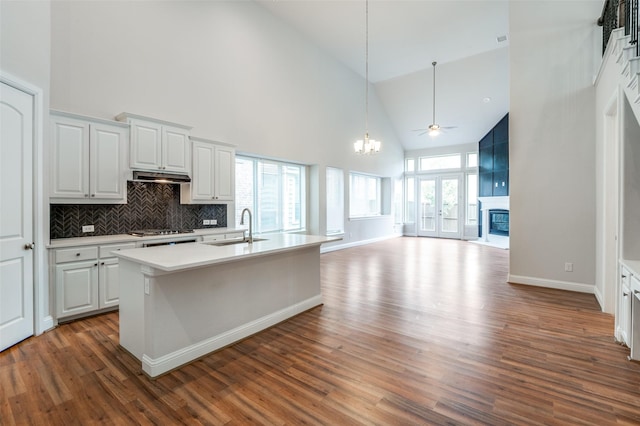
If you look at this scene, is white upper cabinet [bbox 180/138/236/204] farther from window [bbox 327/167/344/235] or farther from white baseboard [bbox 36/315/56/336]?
window [bbox 327/167/344/235]

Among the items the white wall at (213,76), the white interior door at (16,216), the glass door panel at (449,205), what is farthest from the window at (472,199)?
the white interior door at (16,216)

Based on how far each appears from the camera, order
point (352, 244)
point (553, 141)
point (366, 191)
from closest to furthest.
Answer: point (553, 141)
point (352, 244)
point (366, 191)

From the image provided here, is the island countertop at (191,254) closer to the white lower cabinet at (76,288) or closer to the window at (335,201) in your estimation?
the white lower cabinet at (76,288)

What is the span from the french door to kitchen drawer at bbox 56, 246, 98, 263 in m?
10.7

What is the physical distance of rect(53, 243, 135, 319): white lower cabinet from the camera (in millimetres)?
3203

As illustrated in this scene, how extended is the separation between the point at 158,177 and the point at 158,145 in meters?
0.45

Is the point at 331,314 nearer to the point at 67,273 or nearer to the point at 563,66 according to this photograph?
the point at 67,273

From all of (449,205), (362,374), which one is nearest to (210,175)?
(362,374)

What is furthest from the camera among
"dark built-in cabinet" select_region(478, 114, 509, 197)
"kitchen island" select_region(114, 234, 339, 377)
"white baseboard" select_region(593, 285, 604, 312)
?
"dark built-in cabinet" select_region(478, 114, 509, 197)

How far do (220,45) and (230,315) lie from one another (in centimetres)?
474

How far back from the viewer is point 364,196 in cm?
1010

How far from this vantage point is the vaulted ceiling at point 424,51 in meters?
5.88

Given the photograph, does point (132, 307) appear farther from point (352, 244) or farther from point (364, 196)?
point (364, 196)

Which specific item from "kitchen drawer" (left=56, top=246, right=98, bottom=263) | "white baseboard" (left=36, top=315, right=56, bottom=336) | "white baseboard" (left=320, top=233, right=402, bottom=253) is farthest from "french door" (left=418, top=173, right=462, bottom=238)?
"white baseboard" (left=36, top=315, right=56, bottom=336)
